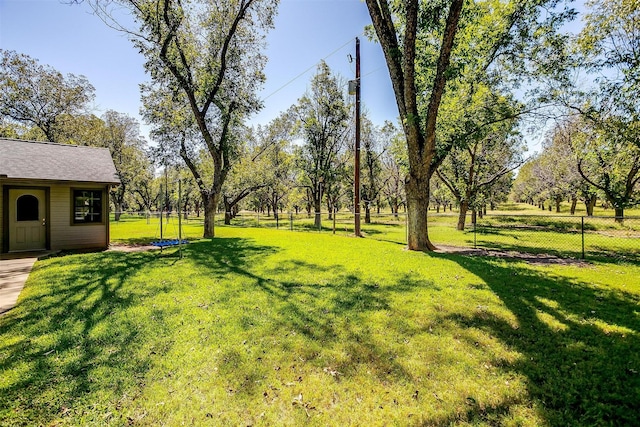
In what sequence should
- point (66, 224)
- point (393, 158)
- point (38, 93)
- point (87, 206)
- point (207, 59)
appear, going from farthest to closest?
point (393, 158) → point (38, 93) → point (207, 59) → point (87, 206) → point (66, 224)

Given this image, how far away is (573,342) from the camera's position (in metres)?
3.52

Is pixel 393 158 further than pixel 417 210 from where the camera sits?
Yes

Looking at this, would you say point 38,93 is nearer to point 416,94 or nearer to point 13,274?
point 13,274

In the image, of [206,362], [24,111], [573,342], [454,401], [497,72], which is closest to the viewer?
[454,401]

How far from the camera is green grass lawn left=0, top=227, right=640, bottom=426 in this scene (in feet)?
8.45

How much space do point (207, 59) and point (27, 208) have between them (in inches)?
372

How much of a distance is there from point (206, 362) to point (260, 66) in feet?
48.8

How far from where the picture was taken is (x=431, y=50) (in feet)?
33.5

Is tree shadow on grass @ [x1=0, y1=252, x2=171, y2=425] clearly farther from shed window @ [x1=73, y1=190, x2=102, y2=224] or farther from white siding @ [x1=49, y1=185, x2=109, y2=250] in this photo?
shed window @ [x1=73, y1=190, x2=102, y2=224]

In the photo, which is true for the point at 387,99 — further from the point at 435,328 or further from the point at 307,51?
the point at 435,328

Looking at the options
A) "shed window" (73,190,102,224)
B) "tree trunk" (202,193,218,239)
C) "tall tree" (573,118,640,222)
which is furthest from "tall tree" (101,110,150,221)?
"tall tree" (573,118,640,222)

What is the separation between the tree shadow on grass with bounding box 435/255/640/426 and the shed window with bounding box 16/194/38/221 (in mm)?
13688

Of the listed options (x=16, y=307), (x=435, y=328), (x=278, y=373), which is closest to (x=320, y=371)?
(x=278, y=373)

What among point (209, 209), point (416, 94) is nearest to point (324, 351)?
point (416, 94)
